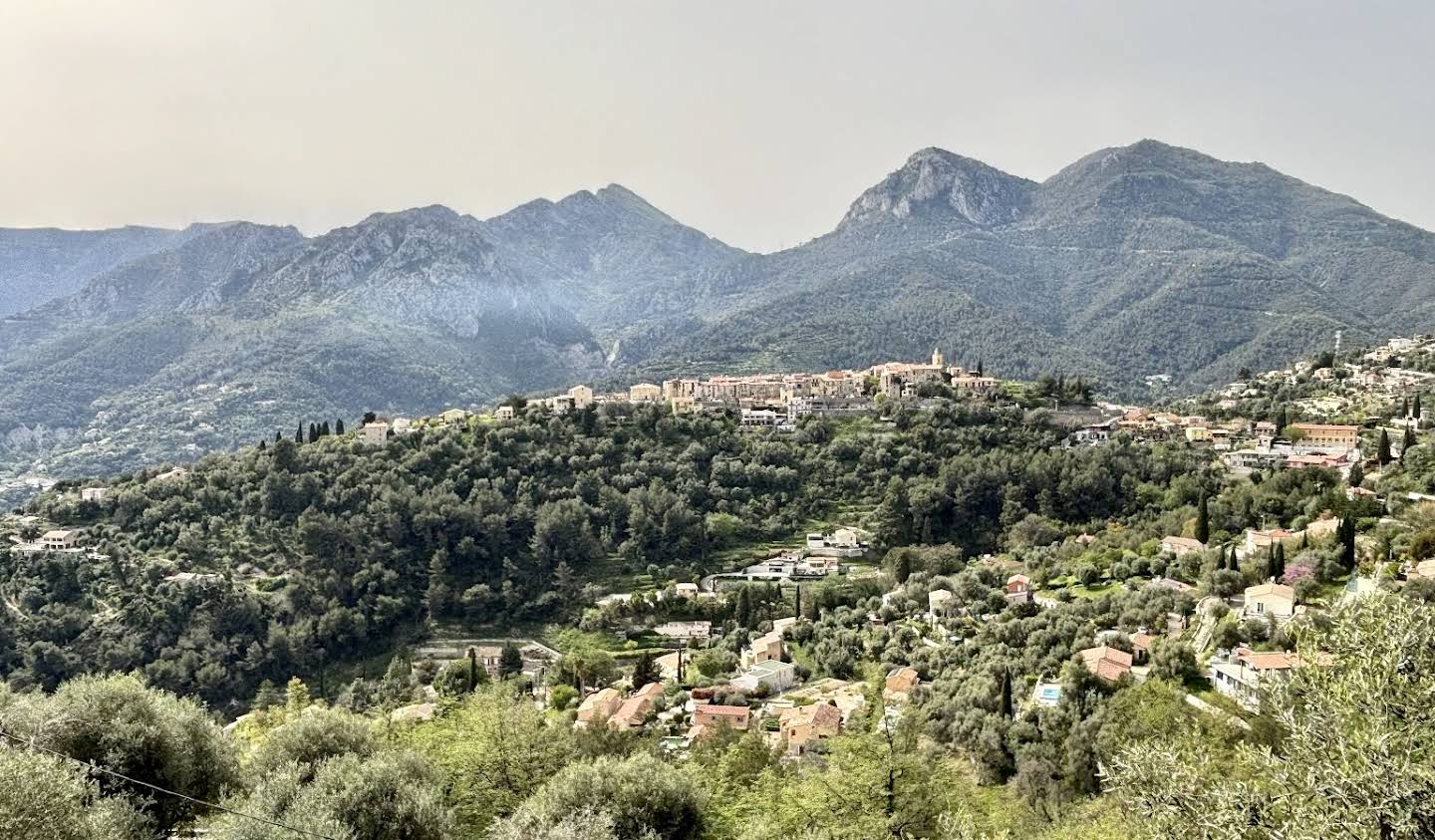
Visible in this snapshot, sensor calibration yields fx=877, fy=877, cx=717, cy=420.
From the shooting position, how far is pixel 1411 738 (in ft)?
22.9

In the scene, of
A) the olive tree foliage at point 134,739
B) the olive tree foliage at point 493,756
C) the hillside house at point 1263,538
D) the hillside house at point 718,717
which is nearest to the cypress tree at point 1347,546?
the hillside house at point 1263,538

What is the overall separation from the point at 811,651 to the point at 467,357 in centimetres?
16533

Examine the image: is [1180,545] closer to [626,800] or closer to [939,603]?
[939,603]

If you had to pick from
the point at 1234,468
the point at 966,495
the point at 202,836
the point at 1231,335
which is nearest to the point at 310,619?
the point at 202,836

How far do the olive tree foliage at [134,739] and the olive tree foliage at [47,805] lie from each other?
77.3 inches

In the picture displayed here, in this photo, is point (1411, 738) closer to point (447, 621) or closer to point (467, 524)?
point (447, 621)

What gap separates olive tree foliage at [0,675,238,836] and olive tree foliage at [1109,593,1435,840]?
1608 cm

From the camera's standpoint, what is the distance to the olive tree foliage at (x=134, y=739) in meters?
16.0

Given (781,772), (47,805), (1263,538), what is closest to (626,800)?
(781,772)

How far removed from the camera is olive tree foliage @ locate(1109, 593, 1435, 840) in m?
6.77

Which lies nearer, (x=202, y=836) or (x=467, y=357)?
(x=202, y=836)

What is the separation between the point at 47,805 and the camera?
12.0m

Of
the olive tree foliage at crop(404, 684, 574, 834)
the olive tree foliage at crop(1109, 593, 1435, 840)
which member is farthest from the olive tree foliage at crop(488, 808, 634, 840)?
the olive tree foliage at crop(1109, 593, 1435, 840)

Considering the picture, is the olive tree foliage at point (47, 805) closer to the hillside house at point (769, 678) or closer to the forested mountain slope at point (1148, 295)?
the hillside house at point (769, 678)
